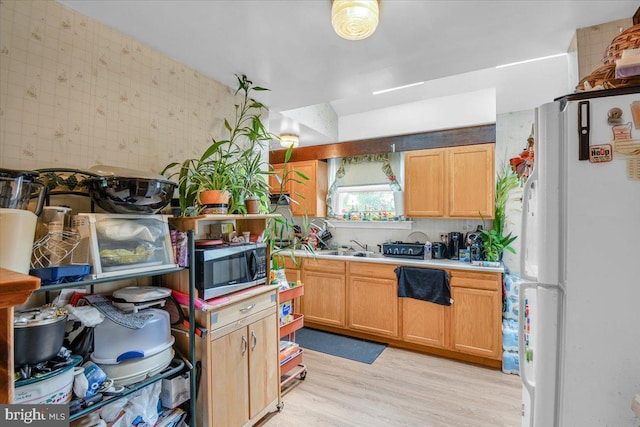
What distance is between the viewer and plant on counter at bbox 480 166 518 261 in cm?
311

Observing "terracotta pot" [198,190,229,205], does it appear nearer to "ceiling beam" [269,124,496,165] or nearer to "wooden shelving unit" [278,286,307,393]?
"wooden shelving unit" [278,286,307,393]

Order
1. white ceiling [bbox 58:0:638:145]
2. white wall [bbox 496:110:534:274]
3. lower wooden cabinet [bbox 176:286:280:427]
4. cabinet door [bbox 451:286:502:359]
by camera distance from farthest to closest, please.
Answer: white wall [bbox 496:110:534:274] → cabinet door [bbox 451:286:502:359] → lower wooden cabinet [bbox 176:286:280:427] → white ceiling [bbox 58:0:638:145]

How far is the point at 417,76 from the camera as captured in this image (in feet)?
7.42

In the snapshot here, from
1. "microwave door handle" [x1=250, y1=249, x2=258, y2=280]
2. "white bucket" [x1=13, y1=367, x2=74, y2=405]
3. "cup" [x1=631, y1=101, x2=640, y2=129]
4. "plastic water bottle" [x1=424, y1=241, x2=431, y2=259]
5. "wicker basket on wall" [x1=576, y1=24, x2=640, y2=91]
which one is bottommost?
"white bucket" [x1=13, y1=367, x2=74, y2=405]

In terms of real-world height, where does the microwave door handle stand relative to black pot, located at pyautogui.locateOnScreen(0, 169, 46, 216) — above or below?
below

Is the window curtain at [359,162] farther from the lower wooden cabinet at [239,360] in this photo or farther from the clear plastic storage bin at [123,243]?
the clear plastic storage bin at [123,243]

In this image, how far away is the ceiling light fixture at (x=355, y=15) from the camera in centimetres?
135

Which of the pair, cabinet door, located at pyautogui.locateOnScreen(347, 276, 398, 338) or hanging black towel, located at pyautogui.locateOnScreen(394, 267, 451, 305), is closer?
hanging black towel, located at pyautogui.locateOnScreen(394, 267, 451, 305)

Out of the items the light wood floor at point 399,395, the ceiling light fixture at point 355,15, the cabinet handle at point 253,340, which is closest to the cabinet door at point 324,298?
the light wood floor at point 399,395

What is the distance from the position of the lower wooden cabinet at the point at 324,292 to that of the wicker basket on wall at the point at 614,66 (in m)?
2.79

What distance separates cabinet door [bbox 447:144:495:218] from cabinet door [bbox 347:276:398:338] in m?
1.13

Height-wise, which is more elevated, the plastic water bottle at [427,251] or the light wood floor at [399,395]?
the plastic water bottle at [427,251]

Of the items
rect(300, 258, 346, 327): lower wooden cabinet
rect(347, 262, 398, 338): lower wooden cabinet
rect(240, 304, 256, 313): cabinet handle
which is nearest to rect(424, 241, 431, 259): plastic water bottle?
rect(347, 262, 398, 338): lower wooden cabinet

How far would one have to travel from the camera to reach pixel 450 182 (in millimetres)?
3311
